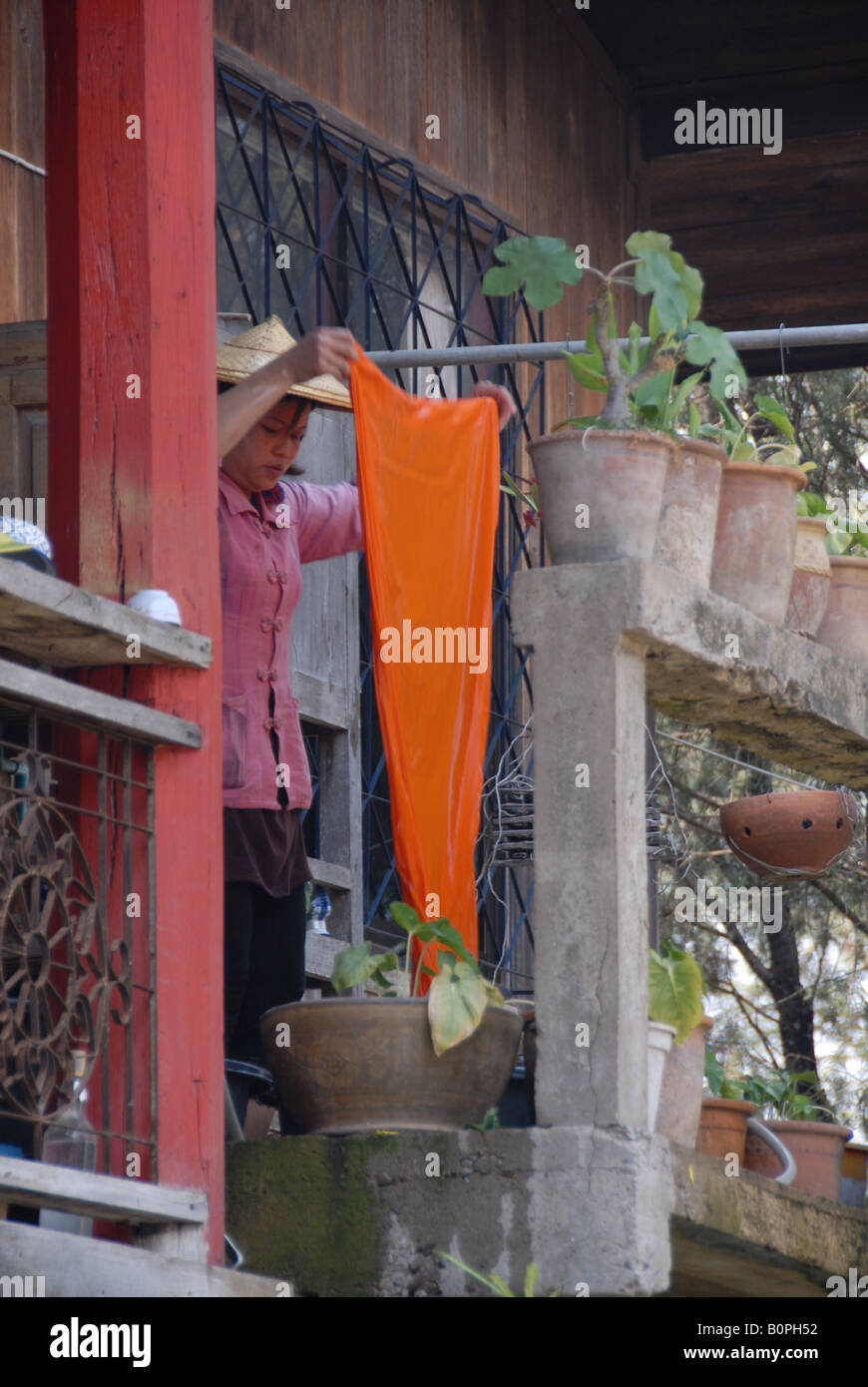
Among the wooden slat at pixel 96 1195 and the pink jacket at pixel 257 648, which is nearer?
the wooden slat at pixel 96 1195

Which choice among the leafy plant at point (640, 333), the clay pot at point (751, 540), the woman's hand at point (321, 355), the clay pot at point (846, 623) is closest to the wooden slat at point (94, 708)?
the woman's hand at point (321, 355)

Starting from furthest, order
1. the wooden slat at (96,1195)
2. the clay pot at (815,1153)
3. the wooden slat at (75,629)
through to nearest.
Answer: the clay pot at (815,1153) → the wooden slat at (75,629) → the wooden slat at (96,1195)

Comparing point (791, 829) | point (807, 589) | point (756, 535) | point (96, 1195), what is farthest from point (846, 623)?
point (96, 1195)

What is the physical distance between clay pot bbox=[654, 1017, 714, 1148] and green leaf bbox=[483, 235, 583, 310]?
63.9 inches

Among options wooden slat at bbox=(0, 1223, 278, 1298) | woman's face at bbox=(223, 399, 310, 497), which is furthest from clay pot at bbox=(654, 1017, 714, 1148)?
woman's face at bbox=(223, 399, 310, 497)

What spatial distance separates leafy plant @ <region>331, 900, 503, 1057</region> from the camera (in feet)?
15.4

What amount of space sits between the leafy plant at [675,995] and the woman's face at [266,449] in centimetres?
139

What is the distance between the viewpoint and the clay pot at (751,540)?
17.4ft

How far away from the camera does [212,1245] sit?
14.5 ft

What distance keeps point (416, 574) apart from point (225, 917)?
0.85m

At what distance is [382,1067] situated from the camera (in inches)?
185

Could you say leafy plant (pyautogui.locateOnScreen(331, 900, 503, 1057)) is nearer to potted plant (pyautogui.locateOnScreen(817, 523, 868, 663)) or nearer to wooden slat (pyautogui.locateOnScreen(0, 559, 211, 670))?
wooden slat (pyautogui.locateOnScreen(0, 559, 211, 670))

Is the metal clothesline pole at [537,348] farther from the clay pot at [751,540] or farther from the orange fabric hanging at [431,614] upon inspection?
the orange fabric hanging at [431,614]

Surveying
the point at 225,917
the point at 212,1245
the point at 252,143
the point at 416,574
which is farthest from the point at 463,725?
the point at 252,143
